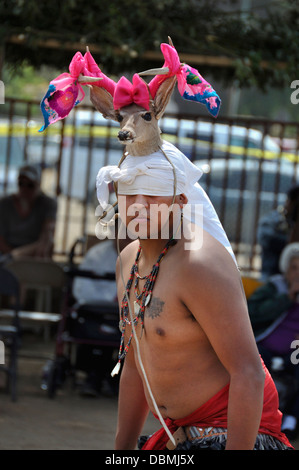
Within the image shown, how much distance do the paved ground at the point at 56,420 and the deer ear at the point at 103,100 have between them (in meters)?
3.31

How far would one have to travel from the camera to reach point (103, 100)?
99.7 inches

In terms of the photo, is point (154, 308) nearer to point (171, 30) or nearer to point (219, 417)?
point (219, 417)

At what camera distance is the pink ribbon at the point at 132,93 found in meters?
2.42

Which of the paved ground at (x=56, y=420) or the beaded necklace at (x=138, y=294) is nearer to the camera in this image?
the beaded necklace at (x=138, y=294)

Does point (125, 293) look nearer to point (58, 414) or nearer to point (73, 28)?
point (58, 414)

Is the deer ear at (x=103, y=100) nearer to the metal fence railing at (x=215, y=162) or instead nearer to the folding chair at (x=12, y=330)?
the folding chair at (x=12, y=330)

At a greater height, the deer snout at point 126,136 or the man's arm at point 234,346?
the deer snout at point 126,136

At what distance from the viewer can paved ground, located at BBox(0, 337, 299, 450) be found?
17.6ft

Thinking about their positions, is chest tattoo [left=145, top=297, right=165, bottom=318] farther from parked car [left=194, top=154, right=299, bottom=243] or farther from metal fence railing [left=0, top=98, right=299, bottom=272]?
parked car [left=194, top=154, right=299, bottom=243]

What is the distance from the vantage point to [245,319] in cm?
226

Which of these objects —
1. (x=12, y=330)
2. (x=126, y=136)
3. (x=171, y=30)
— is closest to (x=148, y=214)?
(x=126, y=136)

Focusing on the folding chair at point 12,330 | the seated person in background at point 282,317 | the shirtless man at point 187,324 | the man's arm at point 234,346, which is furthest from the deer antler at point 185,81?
the folding chair at point 12,330

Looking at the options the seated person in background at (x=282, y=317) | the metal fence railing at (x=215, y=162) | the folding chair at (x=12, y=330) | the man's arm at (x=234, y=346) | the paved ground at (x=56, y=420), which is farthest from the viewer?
the metal fence railing at (x=215, y=162)

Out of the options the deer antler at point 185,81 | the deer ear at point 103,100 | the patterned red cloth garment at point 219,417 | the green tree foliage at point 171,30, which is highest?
the green tree foliage at point 171,30
